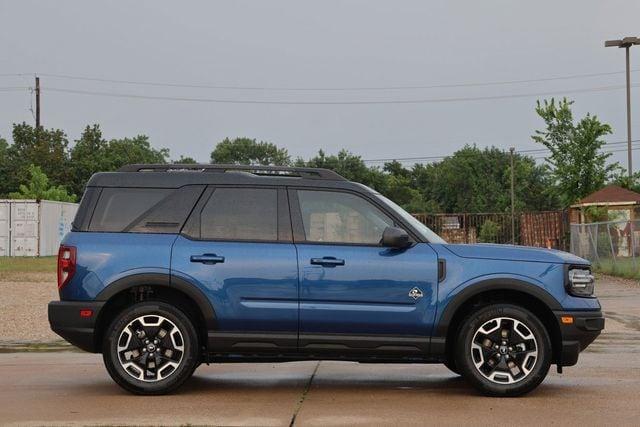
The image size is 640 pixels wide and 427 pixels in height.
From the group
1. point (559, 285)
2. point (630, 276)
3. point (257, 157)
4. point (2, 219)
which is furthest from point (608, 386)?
point (257, 157)

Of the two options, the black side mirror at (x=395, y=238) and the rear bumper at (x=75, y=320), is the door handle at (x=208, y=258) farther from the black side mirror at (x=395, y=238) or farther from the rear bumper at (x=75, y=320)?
the black side mirror at (x=395, y=238)

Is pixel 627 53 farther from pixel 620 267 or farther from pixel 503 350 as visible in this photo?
pixel 503 350

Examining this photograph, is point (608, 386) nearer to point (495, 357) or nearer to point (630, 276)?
point (495, 357)

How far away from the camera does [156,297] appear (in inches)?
326

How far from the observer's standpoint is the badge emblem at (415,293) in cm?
795

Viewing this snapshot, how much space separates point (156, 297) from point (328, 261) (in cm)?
149

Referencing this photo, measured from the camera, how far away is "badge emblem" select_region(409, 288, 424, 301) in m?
7.95

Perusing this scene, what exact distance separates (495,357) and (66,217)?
39.5 meters

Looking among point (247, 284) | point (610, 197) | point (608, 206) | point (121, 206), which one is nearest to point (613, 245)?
point (608, 206)

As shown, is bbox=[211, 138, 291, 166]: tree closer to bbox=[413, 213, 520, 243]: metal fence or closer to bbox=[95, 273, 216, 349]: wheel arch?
bbox=[413, 213, 520, 243]: metal fence

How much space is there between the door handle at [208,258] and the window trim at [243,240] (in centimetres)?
16

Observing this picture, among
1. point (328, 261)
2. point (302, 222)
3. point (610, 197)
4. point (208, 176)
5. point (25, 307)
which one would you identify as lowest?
point (25, 307)

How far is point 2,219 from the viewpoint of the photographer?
41.0m

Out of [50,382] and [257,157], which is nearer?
[50,382]
